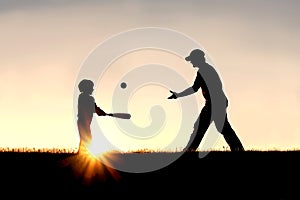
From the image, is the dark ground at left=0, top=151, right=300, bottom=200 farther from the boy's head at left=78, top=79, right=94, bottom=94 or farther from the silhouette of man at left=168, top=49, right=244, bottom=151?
the silhouette of man at left=168, top=49, right=244, bottom=151

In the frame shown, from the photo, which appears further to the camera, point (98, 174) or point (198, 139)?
point (198, 139)

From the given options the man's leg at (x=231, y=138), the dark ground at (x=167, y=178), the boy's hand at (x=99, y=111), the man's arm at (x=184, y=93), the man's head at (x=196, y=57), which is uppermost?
the man's head at (x=196, y=57)

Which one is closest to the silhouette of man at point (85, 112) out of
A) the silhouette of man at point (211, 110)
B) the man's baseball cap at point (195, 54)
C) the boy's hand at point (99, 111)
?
the boy's hand at point (99, 111)

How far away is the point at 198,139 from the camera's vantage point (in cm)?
1873

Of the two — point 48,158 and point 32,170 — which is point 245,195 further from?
point 48,158

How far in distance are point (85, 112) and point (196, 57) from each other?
12.2 ft

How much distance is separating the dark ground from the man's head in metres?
2.98

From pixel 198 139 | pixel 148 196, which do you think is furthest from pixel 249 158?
pixel 148 196

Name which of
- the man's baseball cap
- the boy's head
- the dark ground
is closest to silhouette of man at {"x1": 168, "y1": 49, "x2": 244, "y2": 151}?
the man's baseball cap

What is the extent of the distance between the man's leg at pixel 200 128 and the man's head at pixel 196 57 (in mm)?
1349

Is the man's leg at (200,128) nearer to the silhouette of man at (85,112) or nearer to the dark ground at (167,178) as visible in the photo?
the dark ground at (167,178)

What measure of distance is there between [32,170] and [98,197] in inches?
123

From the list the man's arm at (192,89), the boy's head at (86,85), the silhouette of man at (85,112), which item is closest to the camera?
the boy's head at (86,85)

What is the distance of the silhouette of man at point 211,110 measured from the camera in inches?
733
